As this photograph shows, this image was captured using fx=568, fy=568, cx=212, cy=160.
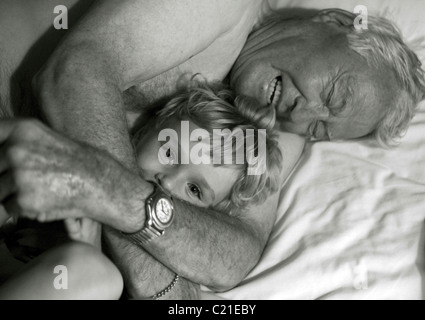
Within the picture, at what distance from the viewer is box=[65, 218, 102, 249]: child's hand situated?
106 centimetres

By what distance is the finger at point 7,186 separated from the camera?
2.98 feet

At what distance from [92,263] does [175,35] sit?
580mm

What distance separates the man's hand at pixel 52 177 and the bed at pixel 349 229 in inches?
17.7

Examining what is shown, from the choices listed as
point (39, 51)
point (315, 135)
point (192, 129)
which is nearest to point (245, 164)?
point (192, 129)

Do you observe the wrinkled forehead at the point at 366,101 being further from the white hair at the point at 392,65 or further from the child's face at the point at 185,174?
the child's face at the point at 185,174

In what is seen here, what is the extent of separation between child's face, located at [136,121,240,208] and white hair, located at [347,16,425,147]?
0.55m

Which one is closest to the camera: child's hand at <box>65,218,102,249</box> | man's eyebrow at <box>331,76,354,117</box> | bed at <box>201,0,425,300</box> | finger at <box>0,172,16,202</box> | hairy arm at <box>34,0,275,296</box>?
finger at <box>0,172,16,202</box>

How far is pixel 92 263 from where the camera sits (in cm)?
101

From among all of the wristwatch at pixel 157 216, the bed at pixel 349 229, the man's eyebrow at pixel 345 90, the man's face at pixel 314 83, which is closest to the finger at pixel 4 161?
the wristwatch at pixel 157 216

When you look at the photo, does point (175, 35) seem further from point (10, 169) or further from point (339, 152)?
point (339, 152)

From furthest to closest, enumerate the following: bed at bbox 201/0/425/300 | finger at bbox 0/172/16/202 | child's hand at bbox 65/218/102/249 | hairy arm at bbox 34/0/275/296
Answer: bed at bbox 201/0/425/300, hairy arm at bbox 34/0/275/296, child's hand at bbox 65/218/102/249, finger at bbox 0/172/16/202

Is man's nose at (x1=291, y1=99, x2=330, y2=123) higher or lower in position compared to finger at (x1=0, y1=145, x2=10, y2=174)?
lower

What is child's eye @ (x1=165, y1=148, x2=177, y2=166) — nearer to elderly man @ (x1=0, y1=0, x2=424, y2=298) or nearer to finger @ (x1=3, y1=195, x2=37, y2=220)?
elderly man @ (x1=0, y1=0, x2=424, y2=298)

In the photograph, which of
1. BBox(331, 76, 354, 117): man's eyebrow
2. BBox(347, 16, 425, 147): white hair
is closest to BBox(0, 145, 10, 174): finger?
BBox(331, 76, 354, 117): man's eyebrow
